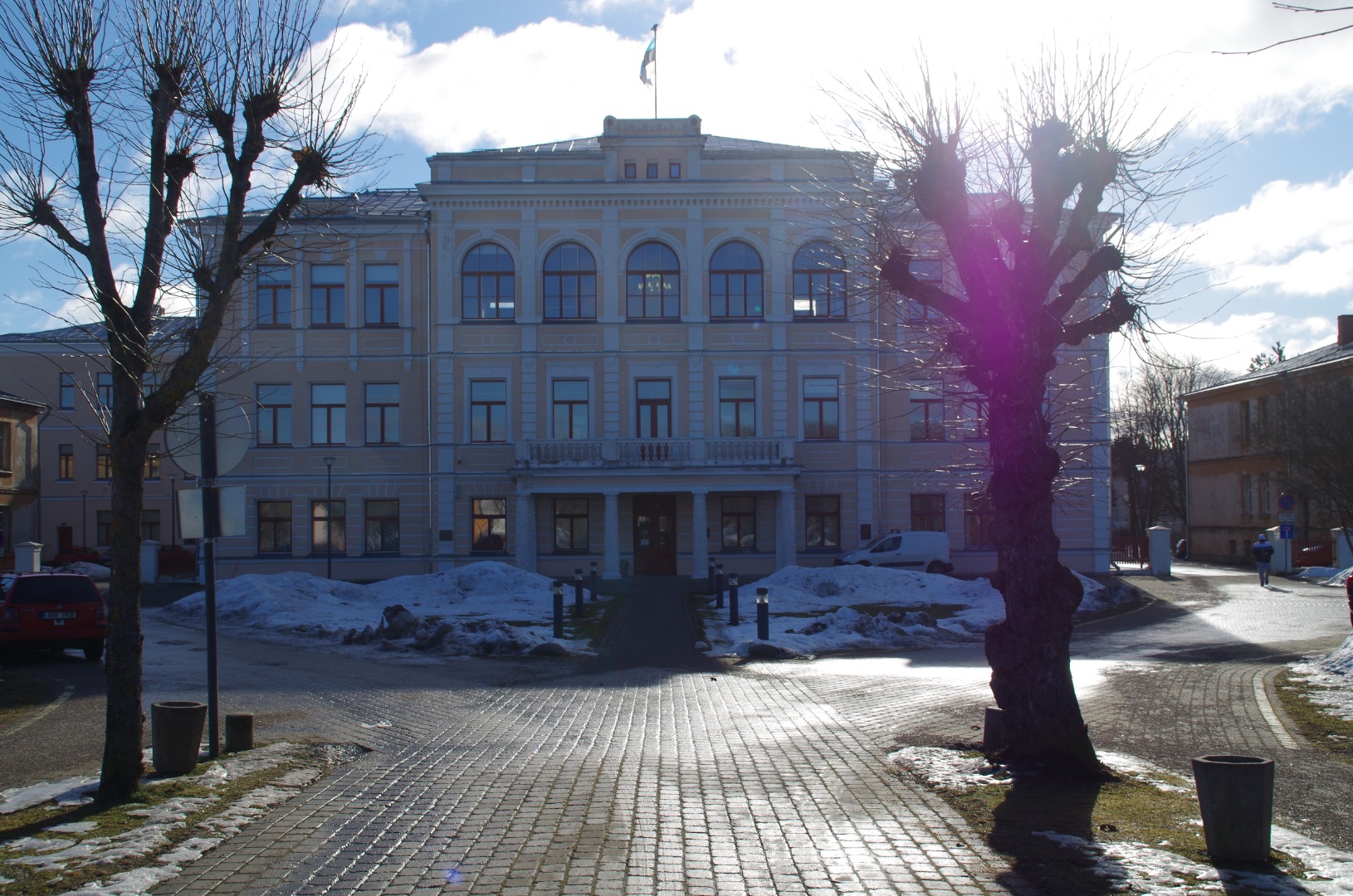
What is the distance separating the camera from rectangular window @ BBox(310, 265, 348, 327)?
136 ft

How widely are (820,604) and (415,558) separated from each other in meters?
18.0

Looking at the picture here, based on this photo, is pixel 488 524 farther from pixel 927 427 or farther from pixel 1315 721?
pixel 1315 721

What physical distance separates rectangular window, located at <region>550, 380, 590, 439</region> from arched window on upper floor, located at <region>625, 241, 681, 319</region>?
3614 mm

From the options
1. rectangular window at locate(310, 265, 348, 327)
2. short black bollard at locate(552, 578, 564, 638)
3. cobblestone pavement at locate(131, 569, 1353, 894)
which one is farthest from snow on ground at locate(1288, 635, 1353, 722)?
rectangular window at locate(310, 265, 348, 327)

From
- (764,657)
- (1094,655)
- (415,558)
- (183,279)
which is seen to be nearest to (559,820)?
(183,279)

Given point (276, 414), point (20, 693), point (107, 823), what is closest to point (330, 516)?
point (276, 414)

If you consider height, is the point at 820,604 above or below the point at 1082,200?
below

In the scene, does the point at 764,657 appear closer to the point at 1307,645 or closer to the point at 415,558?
the point at 1307,645

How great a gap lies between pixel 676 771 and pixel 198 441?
4.89 m

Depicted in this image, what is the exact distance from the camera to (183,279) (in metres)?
8.97

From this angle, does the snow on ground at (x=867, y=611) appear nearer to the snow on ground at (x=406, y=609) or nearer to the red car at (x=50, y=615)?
the snow on ground at (x=406, y=609)

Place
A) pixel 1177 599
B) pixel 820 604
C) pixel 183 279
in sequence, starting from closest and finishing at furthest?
pixel 183 279 → pixel 820 604 → pixel 1177 599

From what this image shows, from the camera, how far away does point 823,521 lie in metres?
41.0

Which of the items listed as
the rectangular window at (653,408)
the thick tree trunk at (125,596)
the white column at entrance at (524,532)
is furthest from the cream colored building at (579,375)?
the thick tree trunk at (125,596)
